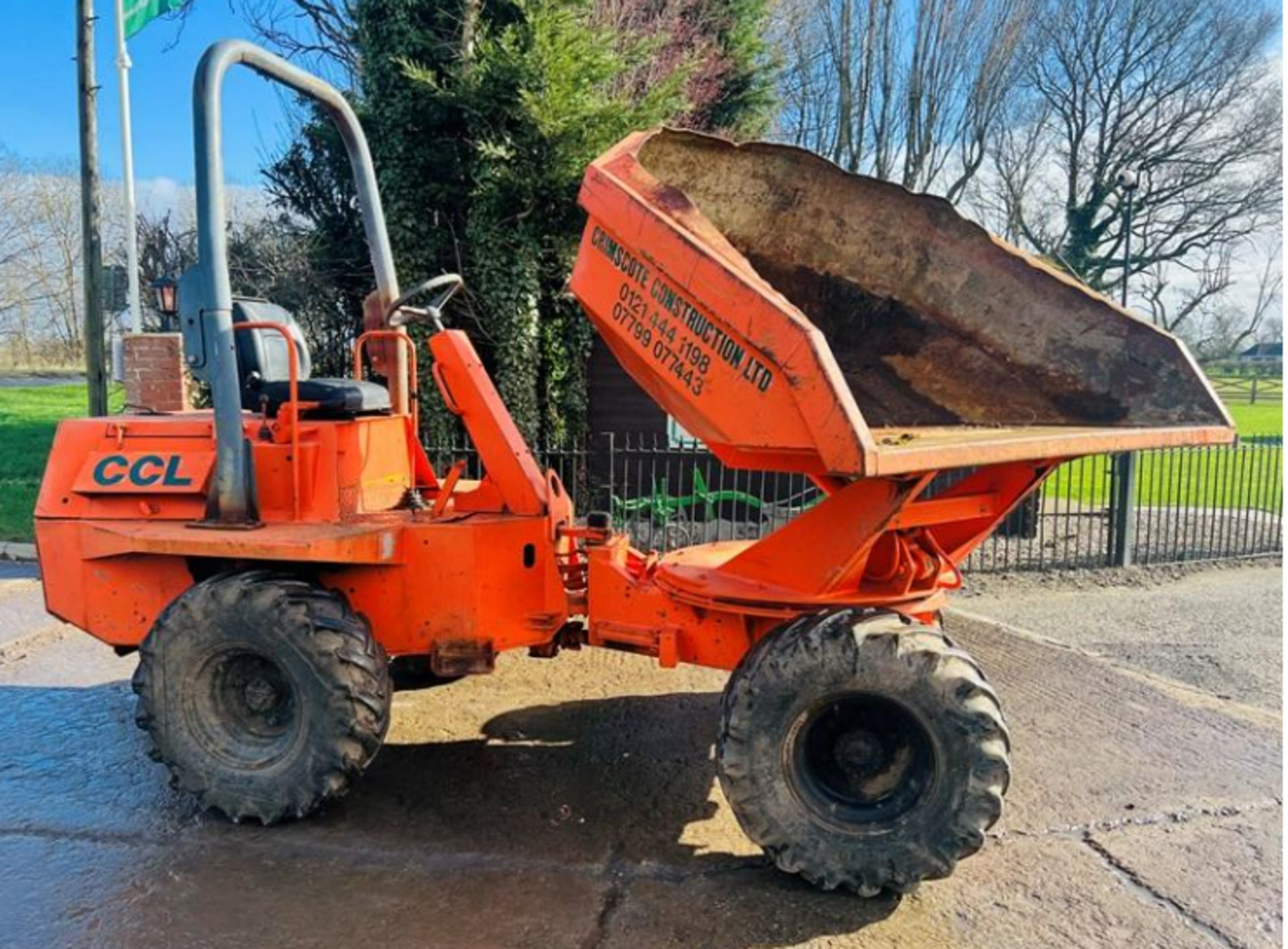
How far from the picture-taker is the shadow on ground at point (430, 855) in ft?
9.88

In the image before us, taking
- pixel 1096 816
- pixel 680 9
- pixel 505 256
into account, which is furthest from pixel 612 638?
pixel 680 9

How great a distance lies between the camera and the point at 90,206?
9.62 metres

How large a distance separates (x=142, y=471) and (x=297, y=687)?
120 centimetres

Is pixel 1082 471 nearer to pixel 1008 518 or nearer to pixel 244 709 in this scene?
pixel 1008 518

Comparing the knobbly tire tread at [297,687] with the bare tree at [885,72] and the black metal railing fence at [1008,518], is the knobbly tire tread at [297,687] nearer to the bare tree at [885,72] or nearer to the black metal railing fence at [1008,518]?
the black metal railing fence at [1008,518]

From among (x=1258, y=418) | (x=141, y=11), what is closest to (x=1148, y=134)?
(x=1258, y=418)

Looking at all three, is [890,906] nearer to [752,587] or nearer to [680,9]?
[752,587]

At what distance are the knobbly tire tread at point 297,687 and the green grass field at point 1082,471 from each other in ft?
17.4

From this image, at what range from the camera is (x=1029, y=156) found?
23.9 meters

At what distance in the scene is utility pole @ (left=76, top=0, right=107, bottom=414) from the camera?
9.52 meters

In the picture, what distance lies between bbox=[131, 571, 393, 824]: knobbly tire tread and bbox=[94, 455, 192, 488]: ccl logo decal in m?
0.50

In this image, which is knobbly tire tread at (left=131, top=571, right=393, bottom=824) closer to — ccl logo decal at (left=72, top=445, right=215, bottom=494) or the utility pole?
ccl logo decal at (left=72, top=445, right=215, bottom=494)

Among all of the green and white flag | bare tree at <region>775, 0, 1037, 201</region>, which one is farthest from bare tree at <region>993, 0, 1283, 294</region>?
the green and white flag

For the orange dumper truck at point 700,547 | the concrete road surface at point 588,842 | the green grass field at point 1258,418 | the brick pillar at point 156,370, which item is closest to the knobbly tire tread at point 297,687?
the orange dumper truck at point 700,547
